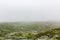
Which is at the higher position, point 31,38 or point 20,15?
point 20,15

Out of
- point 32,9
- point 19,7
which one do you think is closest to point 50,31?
point 32,9

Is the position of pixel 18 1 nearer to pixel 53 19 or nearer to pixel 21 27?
pixel 21 27

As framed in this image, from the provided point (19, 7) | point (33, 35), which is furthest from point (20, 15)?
point (33, 35)

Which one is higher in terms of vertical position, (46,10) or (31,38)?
(46,10)

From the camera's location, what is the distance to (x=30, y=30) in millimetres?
1490

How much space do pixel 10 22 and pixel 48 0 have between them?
511 millimetres

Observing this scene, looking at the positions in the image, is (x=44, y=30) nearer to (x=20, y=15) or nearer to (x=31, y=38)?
(x=31, y=38)

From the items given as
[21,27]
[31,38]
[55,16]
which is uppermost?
[55,16]

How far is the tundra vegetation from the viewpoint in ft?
4.82

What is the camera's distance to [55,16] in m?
1.54

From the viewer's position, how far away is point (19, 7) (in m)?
1.53

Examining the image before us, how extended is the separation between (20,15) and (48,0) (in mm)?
373

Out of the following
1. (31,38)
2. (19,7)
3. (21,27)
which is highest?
(19,7)

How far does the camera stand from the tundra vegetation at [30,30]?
1468 millimetres
